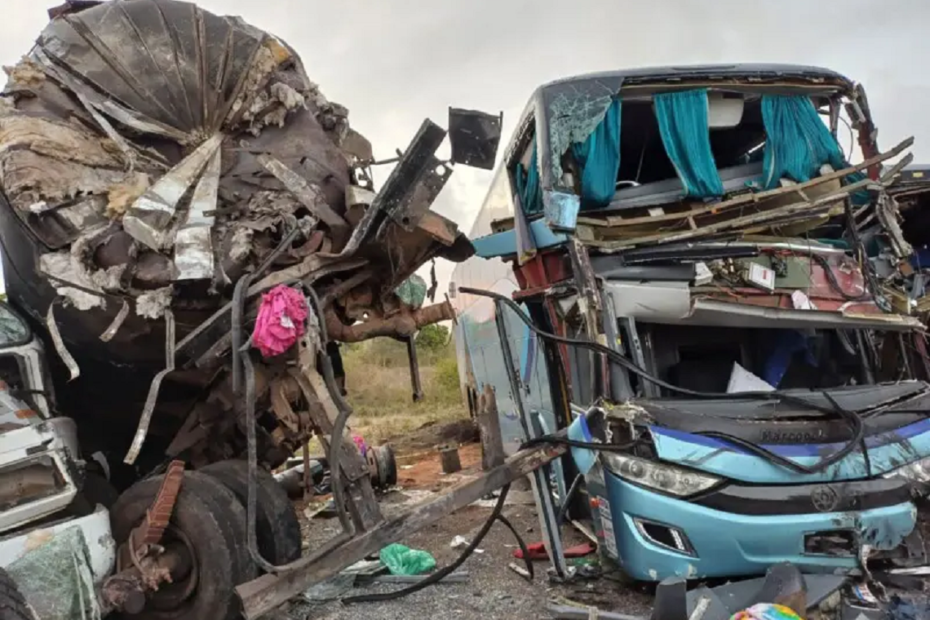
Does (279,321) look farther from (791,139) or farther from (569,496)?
(791,139)

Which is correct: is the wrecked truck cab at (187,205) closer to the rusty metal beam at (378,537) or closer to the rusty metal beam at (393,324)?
the rusty metal beam at (393,324)

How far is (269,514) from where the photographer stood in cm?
476

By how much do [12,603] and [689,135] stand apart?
4947mm

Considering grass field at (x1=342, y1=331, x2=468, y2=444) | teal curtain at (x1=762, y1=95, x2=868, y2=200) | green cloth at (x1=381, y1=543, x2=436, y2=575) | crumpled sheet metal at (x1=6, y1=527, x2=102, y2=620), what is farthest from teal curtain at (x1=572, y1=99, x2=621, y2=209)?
grass field at (x1=342, y1=331, x2=468, y2=444)

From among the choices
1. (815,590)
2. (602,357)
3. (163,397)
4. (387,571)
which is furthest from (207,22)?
(815,590)

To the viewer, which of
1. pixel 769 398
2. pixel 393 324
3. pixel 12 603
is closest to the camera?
pixel 12 603

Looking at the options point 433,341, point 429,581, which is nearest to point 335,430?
point 429,581

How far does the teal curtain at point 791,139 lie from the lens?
5.82 m

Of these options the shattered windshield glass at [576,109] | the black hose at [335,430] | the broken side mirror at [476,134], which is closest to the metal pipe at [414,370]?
the black hose at [335,430]

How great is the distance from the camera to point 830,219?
5.64m

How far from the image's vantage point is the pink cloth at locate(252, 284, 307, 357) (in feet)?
13.5

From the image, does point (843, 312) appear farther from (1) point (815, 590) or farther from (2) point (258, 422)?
(2) point (258, 422)

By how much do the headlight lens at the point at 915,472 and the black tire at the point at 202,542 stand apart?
3.64 metres

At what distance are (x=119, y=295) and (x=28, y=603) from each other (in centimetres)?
169
